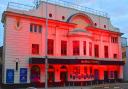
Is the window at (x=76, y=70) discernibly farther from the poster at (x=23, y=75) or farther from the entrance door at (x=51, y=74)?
the poster at (x=23, y=75)

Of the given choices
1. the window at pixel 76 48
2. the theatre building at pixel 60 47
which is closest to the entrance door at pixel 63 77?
the theatre building at pixel 60 47

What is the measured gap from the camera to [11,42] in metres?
40.5

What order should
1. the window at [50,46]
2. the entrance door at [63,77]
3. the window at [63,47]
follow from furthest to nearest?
1. the window at [63,47]
2. the entrance door at [63,77]
3. the window at [50,46]

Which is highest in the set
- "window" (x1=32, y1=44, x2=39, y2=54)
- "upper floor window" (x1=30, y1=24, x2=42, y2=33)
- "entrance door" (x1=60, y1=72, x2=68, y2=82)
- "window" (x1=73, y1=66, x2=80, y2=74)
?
"upper floor window" (x1=30, y1=24, x2=42, y2=33)

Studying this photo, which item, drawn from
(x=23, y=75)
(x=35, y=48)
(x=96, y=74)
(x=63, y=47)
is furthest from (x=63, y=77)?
(x=96, y=74)

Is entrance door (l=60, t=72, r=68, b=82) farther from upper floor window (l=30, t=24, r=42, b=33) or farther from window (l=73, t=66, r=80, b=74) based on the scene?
upper floor window (l=30, t=24, r=42, b=33)

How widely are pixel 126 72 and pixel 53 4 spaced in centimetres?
2484

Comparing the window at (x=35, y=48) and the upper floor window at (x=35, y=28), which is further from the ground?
the upper floor window at (x=35, y=28)

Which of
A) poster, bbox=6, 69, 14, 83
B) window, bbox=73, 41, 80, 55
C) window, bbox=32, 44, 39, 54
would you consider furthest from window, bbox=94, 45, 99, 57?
poster, bbox=6, 69, 14, 83

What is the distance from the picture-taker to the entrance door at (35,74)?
42.8m

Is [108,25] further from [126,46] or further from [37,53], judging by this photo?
[37,53]

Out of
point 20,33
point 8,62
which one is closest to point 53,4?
point 20,33

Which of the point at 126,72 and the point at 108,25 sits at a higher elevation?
the point at 108,25

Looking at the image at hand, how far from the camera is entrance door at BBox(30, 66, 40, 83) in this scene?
4281cm
